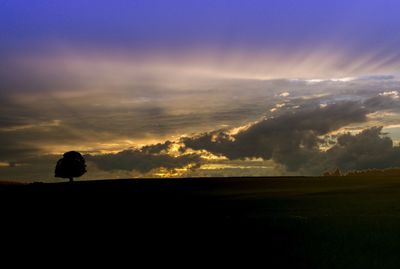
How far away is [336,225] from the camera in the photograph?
24.8m

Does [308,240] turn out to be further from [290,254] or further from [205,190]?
[205,190]

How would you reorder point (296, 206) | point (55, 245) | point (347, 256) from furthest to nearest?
1. point (296, 206)
2. point (55, 245)
3. point (347, 256)

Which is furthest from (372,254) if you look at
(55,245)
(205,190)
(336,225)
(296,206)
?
(205,190)

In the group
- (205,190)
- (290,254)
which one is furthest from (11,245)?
(205,190)

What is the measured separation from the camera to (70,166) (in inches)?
3816

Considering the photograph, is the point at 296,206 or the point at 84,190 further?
the point at 84,190

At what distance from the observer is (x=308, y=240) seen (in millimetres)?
21438

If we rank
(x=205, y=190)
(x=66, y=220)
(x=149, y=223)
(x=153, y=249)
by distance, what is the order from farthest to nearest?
(x=205, y=190) < (x=66, y=220) < (x=149, y=223) < (x=153, y=249)

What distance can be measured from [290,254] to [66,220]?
15310mm

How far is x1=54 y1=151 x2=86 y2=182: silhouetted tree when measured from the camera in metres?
96.8

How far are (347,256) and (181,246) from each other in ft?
18.6

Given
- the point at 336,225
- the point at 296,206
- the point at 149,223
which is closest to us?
the point at 336,225

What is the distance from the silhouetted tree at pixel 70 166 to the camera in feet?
317

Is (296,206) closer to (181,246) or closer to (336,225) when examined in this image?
(336,225)
